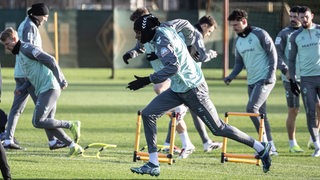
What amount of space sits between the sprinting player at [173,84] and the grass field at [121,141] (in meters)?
0.53

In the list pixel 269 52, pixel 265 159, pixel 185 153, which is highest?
pixel 269 52

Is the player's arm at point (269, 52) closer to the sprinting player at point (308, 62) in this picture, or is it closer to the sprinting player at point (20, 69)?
the sprinting player at point (308, 62)

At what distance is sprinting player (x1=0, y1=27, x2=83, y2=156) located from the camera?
1384 centimetres

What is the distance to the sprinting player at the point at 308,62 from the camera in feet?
48.9

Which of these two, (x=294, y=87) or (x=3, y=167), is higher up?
(x=3, y=167)

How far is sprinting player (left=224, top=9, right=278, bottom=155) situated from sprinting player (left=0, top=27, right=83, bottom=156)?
266 cm

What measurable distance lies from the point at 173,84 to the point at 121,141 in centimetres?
445

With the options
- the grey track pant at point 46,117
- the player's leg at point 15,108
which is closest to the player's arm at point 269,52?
the grey track pant at point 46,117

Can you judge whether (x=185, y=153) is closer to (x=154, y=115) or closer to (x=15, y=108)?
(x=154, y=115)

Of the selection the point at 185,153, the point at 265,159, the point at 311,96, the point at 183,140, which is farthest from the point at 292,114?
the point at 265,159

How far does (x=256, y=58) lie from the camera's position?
1491 cm

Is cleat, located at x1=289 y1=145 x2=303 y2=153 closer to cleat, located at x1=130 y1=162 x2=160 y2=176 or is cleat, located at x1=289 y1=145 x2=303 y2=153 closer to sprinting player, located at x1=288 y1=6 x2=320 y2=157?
sprinting player, located at x1=288 y1=6 x2=320 y2=157

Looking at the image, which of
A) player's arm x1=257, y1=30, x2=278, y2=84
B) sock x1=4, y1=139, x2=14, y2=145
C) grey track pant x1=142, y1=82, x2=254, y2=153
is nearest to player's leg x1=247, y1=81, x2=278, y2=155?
player's arm x1=257, y1=30, x2=278, y2=84

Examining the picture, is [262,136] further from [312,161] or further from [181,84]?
[181,84]
